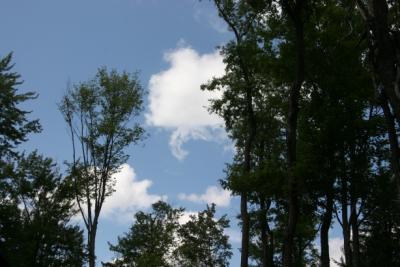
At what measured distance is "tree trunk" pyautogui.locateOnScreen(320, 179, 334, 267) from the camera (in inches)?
777

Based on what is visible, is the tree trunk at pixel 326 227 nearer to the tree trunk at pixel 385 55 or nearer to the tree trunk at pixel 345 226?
the tree trunk at pixel 345 226

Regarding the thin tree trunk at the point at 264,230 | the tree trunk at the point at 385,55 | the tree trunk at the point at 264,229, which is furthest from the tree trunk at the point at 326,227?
the tree trunk at the point at 385,55

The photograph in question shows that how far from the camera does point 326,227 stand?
2038 centimetres

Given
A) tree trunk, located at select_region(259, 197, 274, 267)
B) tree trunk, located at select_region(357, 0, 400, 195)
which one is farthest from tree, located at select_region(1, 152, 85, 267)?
tree trunk, located at select_region(357, 0, 400, 195)

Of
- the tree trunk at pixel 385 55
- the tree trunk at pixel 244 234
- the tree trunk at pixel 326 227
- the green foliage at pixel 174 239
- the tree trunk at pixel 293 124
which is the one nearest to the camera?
the tree trunk at pixel 385 55

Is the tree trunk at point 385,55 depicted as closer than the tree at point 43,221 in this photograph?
Yes

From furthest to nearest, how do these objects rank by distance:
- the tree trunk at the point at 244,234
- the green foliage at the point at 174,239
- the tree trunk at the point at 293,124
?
1. the green foliage at the point at 174,239
2. the tree trunk at the point at 244,234
3. the tree trunk at the point at 293,124

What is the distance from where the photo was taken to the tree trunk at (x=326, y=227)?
1973 cm

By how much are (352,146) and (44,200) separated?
67.3 ft

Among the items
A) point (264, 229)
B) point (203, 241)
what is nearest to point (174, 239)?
point (203, 241)

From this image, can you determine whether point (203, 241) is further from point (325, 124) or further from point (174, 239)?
point (325, 124)

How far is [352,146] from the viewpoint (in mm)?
22250

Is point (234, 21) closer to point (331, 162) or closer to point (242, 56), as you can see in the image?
point (242, 56)

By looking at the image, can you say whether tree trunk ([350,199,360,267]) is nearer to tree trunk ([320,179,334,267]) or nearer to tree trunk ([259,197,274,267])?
tree trunk ([320,179,334,267])
